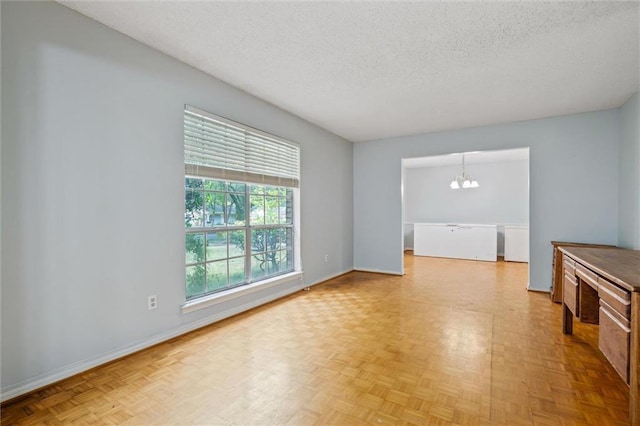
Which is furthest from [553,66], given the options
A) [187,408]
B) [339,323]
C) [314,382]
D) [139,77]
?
[187,408]

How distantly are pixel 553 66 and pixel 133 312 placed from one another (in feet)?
14.7

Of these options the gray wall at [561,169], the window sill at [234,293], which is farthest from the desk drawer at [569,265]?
the window sill at [234,293]

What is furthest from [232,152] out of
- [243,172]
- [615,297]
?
[615,297]

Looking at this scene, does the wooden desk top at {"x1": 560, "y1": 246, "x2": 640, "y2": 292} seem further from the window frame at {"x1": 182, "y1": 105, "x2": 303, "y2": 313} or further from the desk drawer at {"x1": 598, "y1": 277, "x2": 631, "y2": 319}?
the window frame at {"x1": 182, "y1": 105, "x2": 303, "y2": 313}

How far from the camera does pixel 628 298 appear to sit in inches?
63.6

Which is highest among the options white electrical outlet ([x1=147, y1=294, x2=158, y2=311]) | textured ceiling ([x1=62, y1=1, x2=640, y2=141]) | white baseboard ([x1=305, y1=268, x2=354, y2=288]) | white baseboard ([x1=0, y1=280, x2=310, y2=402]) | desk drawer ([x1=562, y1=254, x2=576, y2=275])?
textured ceiling ([x1=62, y1=1, x2=640, y2=141])

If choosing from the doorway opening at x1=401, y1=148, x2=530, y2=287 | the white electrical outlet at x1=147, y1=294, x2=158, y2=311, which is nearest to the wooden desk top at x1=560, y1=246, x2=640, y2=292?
the white electrical outlet at x1=147, y1=294, x2=158, y2=311

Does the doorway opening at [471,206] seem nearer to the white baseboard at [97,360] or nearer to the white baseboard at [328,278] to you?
the white baseboard at [328,278]

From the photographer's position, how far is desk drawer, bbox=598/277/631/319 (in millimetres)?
1619

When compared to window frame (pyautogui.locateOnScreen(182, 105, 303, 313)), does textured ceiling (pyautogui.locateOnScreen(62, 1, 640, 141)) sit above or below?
above

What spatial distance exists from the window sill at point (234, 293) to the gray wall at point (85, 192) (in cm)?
9

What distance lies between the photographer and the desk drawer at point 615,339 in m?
1.63

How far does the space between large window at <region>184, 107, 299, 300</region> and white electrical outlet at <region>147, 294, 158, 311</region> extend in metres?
0.39

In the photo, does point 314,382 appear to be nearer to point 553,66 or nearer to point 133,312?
point 133,312
